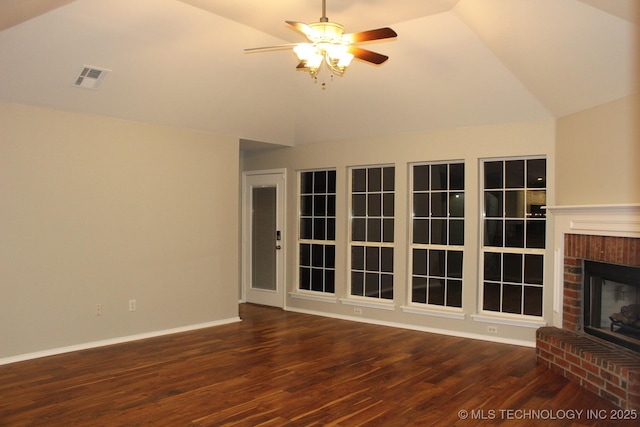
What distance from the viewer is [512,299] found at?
5.52 m

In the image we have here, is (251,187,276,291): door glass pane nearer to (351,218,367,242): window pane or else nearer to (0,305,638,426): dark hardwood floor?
(351,218,367,242): window pane

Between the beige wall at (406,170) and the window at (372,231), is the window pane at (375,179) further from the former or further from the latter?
the beige wall at (406,170)

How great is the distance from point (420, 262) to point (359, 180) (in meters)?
1.44

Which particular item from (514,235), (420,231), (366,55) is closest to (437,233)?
(420,231)

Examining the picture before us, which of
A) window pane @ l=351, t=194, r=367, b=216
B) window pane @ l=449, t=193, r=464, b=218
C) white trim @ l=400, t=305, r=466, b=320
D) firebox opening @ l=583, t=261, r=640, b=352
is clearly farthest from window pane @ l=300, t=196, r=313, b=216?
firebox opening @ l=583, t=261, r=640, b=352

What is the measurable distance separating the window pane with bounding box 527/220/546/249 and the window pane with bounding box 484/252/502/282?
1.26ft

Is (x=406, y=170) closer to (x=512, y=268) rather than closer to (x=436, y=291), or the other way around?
(x=436, y=291)

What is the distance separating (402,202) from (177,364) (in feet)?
10.9

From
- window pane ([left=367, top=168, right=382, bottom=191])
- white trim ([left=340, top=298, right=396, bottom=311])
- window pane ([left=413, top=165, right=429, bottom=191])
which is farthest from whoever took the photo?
window pane ([left=367, top=168, right=382, bottom=191])

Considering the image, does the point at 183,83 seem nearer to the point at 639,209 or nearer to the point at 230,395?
the point at 230,395

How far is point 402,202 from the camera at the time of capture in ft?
20.4

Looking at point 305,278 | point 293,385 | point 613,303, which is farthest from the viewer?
point 305,278

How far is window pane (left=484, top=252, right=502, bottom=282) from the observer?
561cm

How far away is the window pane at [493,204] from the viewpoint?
5617 millimetres
